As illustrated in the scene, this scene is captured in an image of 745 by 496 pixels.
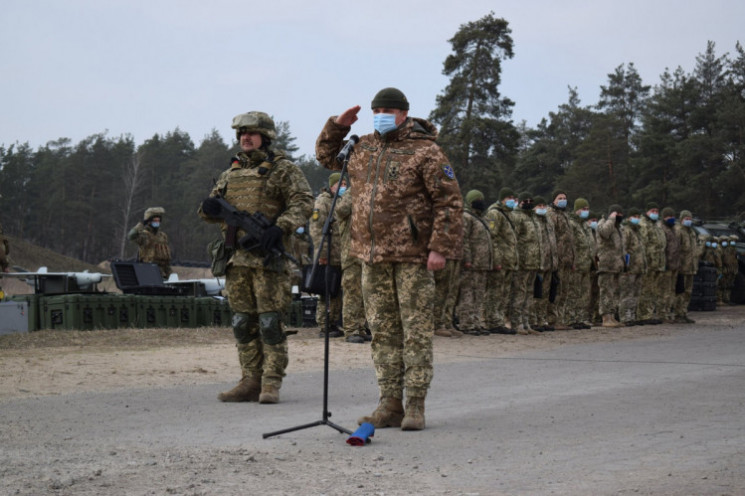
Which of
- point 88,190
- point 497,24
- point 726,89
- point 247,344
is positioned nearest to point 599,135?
point 726,89

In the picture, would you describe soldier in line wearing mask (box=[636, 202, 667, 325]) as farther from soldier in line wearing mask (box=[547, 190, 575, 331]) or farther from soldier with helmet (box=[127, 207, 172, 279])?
soldier with helmet (box=[127, 207, 172, 279])

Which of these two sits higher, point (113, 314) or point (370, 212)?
point (370, 212)

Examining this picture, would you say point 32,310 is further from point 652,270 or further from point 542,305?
point 652,270

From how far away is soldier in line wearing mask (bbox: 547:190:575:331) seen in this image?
17.7 metres

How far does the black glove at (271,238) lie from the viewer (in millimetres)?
7535

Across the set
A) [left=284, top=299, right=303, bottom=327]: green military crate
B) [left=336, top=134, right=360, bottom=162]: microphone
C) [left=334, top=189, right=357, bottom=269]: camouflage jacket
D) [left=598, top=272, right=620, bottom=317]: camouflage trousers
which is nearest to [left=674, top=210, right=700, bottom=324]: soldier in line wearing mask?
[left=598, top=272, right=620, bottom=317]: camouflage trousers

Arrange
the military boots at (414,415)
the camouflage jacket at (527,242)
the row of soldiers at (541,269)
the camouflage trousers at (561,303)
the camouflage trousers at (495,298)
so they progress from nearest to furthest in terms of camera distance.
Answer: the military boots at (414,415)
the row of soldiers at (541,269)
the camouflage trousers at (495,298)
the camouflage jacket at (527,242)
the camouflage trousers at (561,303)

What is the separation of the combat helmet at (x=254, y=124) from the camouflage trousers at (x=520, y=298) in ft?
30.6

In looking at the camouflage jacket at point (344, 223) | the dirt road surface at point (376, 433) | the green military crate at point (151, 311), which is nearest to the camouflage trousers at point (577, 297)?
the camouflage jacket at point (344, 223)

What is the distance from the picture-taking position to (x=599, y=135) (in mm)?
61406

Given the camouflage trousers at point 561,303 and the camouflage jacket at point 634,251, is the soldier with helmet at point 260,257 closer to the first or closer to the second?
the camouflage trousers at point 561,303

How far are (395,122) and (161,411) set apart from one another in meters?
2.80

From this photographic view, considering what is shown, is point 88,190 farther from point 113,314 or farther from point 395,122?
point 395,122

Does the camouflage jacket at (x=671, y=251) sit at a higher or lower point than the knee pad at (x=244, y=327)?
higher
